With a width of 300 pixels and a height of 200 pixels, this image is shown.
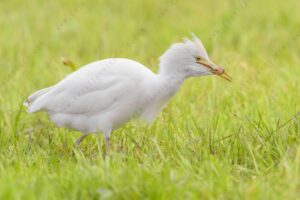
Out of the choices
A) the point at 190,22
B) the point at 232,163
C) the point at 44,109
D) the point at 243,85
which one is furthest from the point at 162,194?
the point at 190,22

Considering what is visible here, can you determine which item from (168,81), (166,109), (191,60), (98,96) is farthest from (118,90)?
(166,109)

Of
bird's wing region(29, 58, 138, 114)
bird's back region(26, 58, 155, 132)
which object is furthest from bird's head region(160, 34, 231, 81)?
bird's wing region(29, 58, 138, 114)

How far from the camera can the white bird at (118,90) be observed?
5.13 m

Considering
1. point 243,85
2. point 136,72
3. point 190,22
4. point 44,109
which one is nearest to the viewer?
point 136,72

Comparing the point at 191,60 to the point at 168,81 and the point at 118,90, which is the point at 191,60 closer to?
the point at 168,81

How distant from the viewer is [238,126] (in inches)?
213

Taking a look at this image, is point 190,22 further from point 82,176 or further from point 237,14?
point 82,176

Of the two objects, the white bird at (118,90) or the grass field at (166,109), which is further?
the white bird at (118,90)

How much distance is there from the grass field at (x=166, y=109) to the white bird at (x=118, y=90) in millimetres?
221

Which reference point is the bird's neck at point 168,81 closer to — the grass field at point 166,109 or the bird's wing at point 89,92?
the bird's wing at point 89,92

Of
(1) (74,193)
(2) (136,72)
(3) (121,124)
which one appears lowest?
(1) (74,193)

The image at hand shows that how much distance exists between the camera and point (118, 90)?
5.20 metres

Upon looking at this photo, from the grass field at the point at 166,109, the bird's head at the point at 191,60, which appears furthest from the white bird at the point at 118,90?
the grass field at the point at 166,109

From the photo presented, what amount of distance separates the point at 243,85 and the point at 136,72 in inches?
79.7
